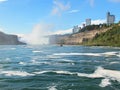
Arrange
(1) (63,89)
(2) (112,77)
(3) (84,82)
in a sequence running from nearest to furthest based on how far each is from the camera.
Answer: (1) (63,89), (3) (84,82), (2) (112,77)

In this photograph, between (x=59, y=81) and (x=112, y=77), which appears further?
(x=112, y=77)

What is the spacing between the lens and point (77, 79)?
37.9 meters

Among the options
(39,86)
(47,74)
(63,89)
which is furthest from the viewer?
(47,74)

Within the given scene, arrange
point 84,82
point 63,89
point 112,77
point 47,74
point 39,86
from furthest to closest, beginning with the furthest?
1. point 47,74
2. point 112,77
3. point 84,82
4. point 39,86
5. point 63,89

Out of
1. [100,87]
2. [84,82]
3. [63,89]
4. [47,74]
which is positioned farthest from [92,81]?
[47,74]

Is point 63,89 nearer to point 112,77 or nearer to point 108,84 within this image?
point 108,84

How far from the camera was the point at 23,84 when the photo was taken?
34.2 m

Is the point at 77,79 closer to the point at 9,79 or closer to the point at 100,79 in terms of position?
the point at 100,79

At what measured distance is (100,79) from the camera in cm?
3781

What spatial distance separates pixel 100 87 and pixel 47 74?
41.0 ft

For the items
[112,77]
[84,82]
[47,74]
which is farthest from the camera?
[47,74]

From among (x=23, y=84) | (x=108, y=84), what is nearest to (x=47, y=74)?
(x=23, y=84)

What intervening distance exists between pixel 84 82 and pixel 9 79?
31.0ft

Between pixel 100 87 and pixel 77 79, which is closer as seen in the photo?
pixel 100 87
